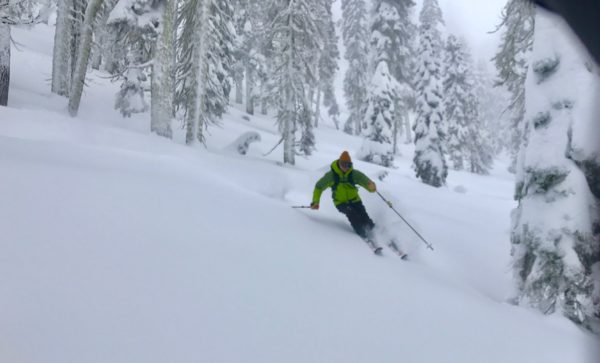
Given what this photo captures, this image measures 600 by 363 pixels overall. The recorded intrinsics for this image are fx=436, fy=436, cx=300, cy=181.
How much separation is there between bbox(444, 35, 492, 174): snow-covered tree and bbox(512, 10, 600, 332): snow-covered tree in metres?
33.0

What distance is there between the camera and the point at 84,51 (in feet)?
44.5

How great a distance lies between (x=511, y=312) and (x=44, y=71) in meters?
21.8

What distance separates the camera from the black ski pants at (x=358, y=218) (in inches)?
309

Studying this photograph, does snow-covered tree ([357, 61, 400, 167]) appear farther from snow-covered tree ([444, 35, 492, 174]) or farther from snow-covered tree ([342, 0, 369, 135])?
snow-covered tree ([342, 0, 369, 135])

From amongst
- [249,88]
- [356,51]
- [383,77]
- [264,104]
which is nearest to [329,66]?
[356,51]

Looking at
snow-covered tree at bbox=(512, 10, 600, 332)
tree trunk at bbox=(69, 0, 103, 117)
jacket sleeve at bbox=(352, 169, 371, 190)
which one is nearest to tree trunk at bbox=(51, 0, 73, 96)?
tree trunk at bbox=(69, 0, 103, 117)

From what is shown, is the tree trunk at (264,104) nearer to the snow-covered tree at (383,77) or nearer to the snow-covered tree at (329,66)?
the snow-covered tree at (329,66)

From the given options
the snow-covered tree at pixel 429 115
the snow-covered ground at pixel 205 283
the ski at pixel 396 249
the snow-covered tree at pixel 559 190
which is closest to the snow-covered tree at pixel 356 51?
the snow-covered tree at pixel 429 115

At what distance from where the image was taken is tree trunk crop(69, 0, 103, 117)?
43.6ft

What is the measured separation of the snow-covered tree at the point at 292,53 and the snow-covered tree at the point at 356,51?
25903 mm

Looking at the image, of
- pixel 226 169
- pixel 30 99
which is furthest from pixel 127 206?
pixel 30 99

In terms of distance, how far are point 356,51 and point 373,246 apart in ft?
132

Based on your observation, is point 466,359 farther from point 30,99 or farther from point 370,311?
point 30,99

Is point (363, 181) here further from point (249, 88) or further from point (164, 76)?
point (249, 88)
